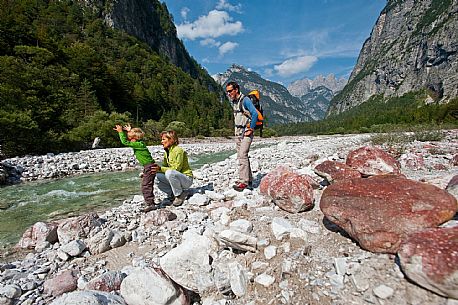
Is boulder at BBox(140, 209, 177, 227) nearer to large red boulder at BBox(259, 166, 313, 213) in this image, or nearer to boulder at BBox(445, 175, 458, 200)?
large red boulder at BBox(259, 166, 313, 213)

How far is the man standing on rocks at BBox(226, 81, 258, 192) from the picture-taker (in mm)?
5949

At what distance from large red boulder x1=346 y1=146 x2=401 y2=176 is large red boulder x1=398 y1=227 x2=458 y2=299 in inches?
110

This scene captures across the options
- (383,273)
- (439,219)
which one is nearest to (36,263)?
(383,273)

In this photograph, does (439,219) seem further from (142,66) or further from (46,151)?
(142,66)

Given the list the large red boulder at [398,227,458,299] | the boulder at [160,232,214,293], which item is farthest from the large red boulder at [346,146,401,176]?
the boulder at [160,232,214,293]

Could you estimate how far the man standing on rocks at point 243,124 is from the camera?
5949 millimetres

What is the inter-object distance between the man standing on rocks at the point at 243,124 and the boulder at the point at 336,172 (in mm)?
1748

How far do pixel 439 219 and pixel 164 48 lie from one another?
147947mm

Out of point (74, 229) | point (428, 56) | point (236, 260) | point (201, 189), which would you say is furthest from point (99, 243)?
point (428, 56)

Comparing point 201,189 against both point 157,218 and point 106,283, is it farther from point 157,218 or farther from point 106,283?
point 106,283

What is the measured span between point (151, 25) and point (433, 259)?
14690cm

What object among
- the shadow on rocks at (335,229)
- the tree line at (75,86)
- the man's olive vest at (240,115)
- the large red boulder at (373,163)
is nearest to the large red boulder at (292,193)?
the shadow on rocks at (335,229)

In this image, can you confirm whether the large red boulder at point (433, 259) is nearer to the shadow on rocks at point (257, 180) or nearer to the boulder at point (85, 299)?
the boulder at point (85, 299)

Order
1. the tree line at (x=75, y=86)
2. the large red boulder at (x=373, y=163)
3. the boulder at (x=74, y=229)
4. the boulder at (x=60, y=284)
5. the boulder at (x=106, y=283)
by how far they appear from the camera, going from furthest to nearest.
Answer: the tree line at (x=75, y=86)
the large red boulder at (x=373, y=163)
the boulder at (x=74, y=229)
the boulder at (x=60, y=284)
the boulder at (x=106, y=283)
